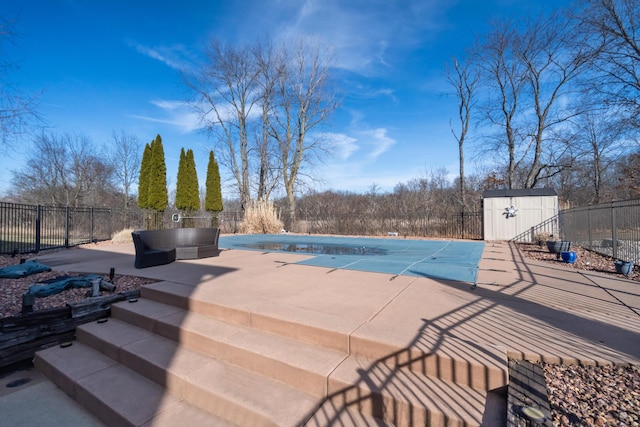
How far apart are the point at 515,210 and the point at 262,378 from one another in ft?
39.7

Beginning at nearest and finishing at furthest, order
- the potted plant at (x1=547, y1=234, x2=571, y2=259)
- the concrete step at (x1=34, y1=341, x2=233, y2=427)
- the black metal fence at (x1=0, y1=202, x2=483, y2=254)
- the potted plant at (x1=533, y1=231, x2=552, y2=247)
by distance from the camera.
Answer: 1. the concrete step at (x1=34, y1=341, x2=233, y2=427)
2. the potted plant at (x1=547, y1=234, x2=571, y2=259)
3. the potted plant at (x1=533, y1=231, x2=552, y2=247)
4. the black metal fence at (x1=0, y1=202, x2=483, y2=254)

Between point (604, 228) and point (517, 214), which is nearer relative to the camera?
point (604, 228)

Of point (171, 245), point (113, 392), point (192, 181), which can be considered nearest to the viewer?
point (113, 392)

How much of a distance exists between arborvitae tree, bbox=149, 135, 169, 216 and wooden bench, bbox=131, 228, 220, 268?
9483 millimetres

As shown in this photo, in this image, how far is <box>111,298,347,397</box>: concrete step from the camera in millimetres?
2062

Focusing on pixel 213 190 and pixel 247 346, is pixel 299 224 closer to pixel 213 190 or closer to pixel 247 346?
pixel 213 190

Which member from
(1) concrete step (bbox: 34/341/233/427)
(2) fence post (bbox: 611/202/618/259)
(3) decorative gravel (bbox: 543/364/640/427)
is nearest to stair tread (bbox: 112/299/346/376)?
(1) concrete step (bbox: 34/341/233/427)

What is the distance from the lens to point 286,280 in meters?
4.26

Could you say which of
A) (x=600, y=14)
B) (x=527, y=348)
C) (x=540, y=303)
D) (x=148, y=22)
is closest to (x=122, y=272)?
(x=527, y=348)

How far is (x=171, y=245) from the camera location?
6176 mm

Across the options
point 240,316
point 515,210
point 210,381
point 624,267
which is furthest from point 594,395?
point 515,210

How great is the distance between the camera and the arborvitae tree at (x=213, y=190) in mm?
16891

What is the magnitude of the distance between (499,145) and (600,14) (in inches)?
336

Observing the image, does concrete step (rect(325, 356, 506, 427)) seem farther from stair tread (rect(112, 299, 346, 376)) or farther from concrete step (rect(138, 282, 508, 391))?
stair tread (rect(112, 299, 346, 376))
